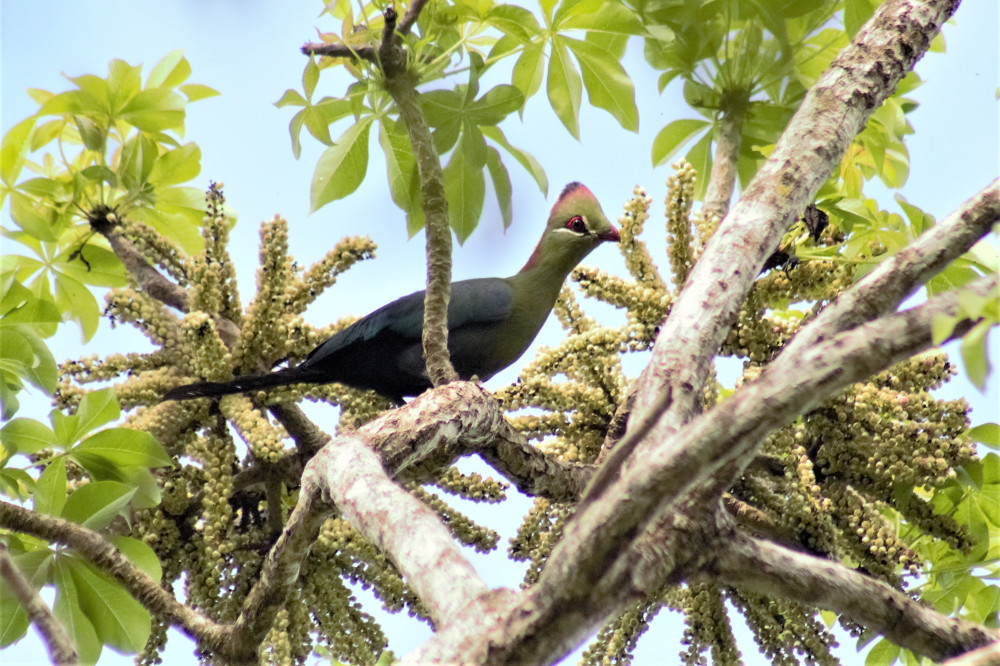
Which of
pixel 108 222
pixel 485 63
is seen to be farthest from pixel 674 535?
pixel 108 222

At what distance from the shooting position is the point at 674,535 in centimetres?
125

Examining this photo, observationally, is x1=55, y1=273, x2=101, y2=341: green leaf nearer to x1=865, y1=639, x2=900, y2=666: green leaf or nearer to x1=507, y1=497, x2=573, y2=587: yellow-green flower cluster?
x1=507, y1=497, x2=573, y2=587: yellow-green flower cluster

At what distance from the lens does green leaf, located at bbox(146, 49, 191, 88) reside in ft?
9.33

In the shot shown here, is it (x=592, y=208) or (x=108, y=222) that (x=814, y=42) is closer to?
(x=592, y=208)

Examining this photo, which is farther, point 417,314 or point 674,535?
point 417,314

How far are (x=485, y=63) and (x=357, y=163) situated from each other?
50 cm

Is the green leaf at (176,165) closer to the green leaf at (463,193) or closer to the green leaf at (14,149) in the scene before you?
the green leaf at (14,149)

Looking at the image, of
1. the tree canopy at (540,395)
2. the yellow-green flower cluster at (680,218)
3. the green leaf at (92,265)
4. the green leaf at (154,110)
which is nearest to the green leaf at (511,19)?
the tree canopy at (540,395)

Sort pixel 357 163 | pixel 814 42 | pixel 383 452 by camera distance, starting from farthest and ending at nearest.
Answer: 1. pixel 814 42
2. pixel 357 163
3. pixel 383 452

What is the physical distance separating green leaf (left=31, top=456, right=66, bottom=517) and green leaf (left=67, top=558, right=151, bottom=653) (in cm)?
17

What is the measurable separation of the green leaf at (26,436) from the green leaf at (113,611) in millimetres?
360

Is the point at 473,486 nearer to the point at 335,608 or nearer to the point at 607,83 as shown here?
the point at 335,608

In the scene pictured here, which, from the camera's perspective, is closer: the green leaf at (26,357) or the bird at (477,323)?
the green leaf at (26,357)

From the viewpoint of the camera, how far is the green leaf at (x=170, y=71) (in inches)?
112
